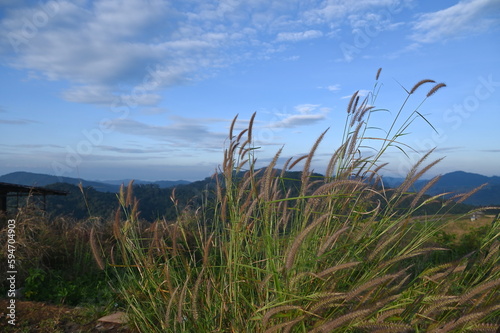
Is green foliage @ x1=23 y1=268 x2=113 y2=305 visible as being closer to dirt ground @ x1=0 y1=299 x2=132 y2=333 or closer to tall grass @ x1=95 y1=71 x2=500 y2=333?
dirt ground @ x1=0 y1=299 x2=132 y2=333

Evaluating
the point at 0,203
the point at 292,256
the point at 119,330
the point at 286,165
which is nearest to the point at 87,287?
the point at 119,330

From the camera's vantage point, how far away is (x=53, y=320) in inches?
130

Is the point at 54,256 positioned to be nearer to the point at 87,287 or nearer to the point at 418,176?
the point at 87,287

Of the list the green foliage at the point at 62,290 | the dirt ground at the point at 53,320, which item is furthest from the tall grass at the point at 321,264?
the green foliage at the point at 62,290

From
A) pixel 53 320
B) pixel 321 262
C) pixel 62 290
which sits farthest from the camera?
pixel 62 290

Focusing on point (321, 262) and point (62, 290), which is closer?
point (321, 262)

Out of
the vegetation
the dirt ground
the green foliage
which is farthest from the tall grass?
the green foliage

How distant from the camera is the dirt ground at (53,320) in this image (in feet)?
10.4

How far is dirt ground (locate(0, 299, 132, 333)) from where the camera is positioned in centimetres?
317

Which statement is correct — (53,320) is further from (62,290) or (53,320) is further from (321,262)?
(321,262)

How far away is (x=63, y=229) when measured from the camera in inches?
259

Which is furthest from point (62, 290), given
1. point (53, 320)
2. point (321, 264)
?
point (321, 264)

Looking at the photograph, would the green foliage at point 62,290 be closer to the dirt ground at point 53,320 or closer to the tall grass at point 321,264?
the dirt ground at point 53,320

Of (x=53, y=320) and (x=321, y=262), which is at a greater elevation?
(x=321, y=262)
